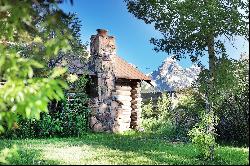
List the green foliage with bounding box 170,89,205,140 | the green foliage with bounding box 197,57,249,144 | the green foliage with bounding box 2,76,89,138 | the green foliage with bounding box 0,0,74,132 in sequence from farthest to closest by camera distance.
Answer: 1. the green foliage with bounding box 170,89,205,140
2. the green foliage with bounding box 2,76,89,138
3. the green foliage with bounding box 197,57,249,144
4. the green foliage with bounding box 0,0,74,132

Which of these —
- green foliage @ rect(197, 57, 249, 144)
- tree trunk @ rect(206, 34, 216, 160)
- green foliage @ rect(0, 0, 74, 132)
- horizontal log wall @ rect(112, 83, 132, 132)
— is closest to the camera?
green foliage @ rect(0, 0, 74, 132)

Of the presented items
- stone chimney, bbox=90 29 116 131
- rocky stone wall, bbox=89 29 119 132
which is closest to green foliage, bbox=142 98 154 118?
rocky stone wall, bbox=89 29 119 132

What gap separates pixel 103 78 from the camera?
2705 centimetres

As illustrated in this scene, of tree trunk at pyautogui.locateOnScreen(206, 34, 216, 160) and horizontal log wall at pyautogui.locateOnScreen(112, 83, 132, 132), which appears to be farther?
horizontal log wall at pyautogui.locateOnScreen(112, 83, 132, 132)

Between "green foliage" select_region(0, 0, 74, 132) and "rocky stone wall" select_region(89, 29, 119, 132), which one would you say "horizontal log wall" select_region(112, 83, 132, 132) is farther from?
"green foliage" select_region(0, 0, 74, 132)

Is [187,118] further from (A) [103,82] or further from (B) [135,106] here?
(B) [135,106]

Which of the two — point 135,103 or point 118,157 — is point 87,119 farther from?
point 118,157

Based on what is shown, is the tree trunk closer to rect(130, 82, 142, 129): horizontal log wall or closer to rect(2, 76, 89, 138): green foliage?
rect(2, 76, 89, 138): green foliage

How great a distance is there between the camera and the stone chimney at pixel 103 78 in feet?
87.2

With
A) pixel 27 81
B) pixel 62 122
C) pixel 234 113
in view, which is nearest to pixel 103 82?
pixel 62 122

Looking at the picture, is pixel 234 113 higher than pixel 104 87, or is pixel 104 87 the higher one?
pixel 104 87

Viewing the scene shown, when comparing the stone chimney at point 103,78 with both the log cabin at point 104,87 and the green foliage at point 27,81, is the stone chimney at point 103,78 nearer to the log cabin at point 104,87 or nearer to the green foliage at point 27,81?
the log cabin at point 104,87

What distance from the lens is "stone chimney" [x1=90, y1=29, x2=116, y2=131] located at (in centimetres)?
2658

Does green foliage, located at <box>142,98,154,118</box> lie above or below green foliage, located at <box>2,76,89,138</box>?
above
